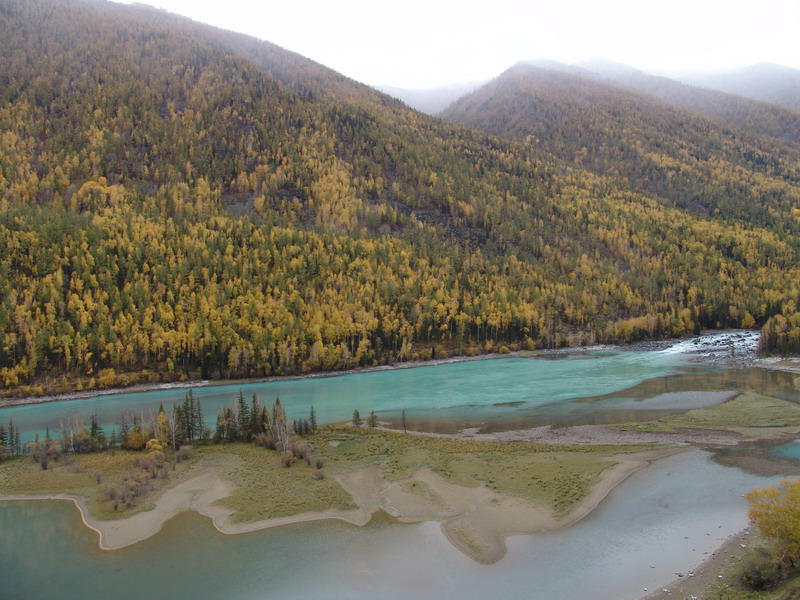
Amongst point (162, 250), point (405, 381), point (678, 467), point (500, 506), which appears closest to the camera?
point (500, 506)

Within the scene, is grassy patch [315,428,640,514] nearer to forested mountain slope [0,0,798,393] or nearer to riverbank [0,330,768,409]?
riverbank [0,330,768,409]

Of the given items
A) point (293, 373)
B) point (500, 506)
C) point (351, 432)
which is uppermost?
point (500, 506)

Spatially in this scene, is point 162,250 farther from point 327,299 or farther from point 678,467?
point 678,467

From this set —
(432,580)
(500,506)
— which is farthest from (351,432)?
(432,580)

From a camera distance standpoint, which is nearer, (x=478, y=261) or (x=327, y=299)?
(x=327, y=299)

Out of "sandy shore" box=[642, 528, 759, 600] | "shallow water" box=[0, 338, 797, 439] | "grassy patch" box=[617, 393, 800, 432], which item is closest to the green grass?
"sandy shore" box=[642, 528, 759, 600]

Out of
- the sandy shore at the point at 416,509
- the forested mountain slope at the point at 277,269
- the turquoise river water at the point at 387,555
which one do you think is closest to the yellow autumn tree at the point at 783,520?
the turquoise river water at the point at 387,555
